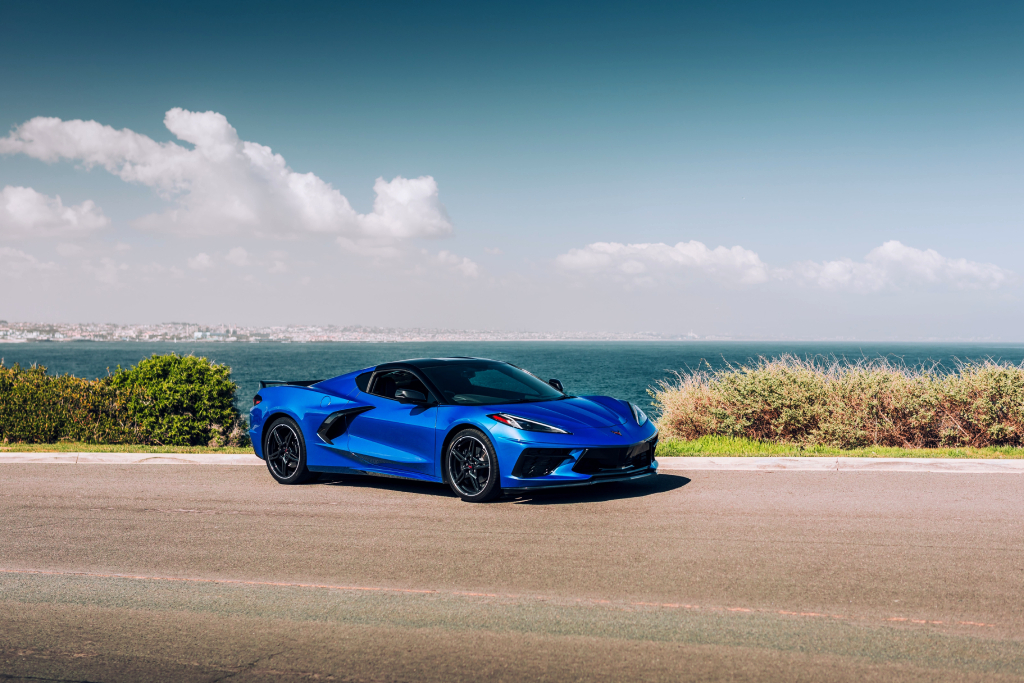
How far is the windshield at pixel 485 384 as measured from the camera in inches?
337

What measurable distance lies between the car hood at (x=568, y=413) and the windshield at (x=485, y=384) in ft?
1.10

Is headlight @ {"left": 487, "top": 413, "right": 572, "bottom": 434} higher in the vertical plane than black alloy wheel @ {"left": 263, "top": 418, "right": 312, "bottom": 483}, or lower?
higher

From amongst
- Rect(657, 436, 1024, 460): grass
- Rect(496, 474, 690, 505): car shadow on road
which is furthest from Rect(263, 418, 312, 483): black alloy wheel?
Rect(657, 436, 1024, 460): grass

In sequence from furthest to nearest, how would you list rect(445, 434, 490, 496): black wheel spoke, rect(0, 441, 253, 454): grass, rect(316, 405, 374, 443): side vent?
rect(0, 441, 253, 454): grass → rect(316, 405, 374, 443): side vent → rect(445, 434, 490, 496): black wheel spoke

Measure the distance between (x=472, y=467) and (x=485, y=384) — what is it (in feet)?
4.66

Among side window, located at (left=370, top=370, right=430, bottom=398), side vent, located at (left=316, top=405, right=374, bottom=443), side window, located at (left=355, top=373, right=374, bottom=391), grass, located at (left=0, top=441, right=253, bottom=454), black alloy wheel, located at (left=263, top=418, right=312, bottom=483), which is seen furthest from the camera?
grass, located at (left=0, top=441, right=253, bottom=454)

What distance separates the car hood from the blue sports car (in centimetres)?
1

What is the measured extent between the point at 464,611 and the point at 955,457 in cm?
845

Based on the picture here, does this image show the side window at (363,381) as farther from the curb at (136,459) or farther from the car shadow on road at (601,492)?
the curb at (136,459)

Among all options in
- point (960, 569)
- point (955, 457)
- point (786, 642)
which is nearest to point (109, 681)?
point (786, 642)

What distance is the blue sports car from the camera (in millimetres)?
7648

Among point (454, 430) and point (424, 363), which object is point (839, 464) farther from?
point (424, 363)

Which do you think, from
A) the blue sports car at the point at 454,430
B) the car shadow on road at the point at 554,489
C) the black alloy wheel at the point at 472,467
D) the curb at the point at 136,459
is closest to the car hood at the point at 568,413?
the blue sports car at the point at 454,430

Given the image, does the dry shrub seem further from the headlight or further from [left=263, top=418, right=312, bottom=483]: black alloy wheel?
[left=263, top=418, right=312, bottom=483]: black alloy wheel
